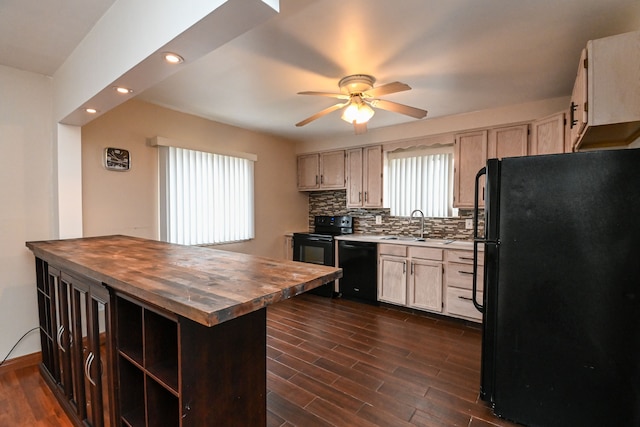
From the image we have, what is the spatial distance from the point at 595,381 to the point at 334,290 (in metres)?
2.90

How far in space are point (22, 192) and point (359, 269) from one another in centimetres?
345

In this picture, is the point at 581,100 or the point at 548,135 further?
the point at 548,135

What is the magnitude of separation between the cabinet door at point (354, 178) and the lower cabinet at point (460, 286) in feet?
4.98

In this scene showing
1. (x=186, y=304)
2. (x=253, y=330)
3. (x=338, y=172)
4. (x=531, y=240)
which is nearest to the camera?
(x=186, y=304)

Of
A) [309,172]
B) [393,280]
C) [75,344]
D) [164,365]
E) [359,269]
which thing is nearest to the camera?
[164,365]

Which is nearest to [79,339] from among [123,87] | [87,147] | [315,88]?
[123,87]

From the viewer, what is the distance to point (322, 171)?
15.4 feet

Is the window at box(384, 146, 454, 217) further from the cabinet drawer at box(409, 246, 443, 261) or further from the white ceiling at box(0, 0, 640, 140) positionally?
the white ceiling at box(0, 0, 640, 140)

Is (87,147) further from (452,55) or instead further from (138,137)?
(452,55)

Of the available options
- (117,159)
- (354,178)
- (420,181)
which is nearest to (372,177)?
(354,178)

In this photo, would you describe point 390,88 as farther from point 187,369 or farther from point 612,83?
point 187,369

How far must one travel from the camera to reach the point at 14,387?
209cm

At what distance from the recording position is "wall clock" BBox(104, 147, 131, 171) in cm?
274

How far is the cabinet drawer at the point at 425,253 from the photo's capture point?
336cm
